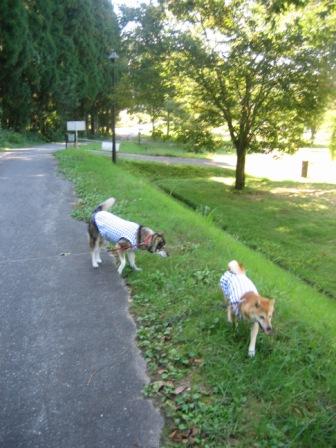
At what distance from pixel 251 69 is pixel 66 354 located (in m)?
16.1

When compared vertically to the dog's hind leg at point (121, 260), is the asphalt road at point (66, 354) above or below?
below

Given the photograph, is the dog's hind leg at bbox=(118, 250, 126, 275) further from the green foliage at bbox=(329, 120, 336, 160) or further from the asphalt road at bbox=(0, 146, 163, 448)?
the green foliage at bbox=(329, 120, 336, 160)

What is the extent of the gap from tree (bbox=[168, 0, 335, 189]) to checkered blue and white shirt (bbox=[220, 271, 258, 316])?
14.4 meters

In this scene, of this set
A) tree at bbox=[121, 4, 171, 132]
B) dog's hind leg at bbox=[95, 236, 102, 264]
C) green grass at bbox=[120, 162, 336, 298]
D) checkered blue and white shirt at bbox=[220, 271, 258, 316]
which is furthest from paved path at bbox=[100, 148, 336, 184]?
checkered blue and white shirt at bbox=[220, 271, 258, 316]

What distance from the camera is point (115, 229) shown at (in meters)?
6.29

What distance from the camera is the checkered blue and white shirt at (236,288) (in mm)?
4465

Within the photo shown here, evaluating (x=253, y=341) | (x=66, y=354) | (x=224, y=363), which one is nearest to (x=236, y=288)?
(x=253, y=341)

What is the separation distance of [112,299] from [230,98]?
15091 mm

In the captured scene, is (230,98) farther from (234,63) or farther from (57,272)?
(57,272)

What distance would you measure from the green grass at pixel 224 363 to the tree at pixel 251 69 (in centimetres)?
1307

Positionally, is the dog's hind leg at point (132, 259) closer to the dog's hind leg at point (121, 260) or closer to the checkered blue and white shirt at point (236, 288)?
the dog's hind leg at point (121, 260)

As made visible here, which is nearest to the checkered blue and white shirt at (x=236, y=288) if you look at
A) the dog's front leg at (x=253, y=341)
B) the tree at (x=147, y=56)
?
the dog's front leg at (x=253, y=341)

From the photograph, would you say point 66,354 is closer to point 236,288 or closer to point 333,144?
point 236,288

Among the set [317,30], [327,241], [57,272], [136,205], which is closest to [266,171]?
[317,30]
